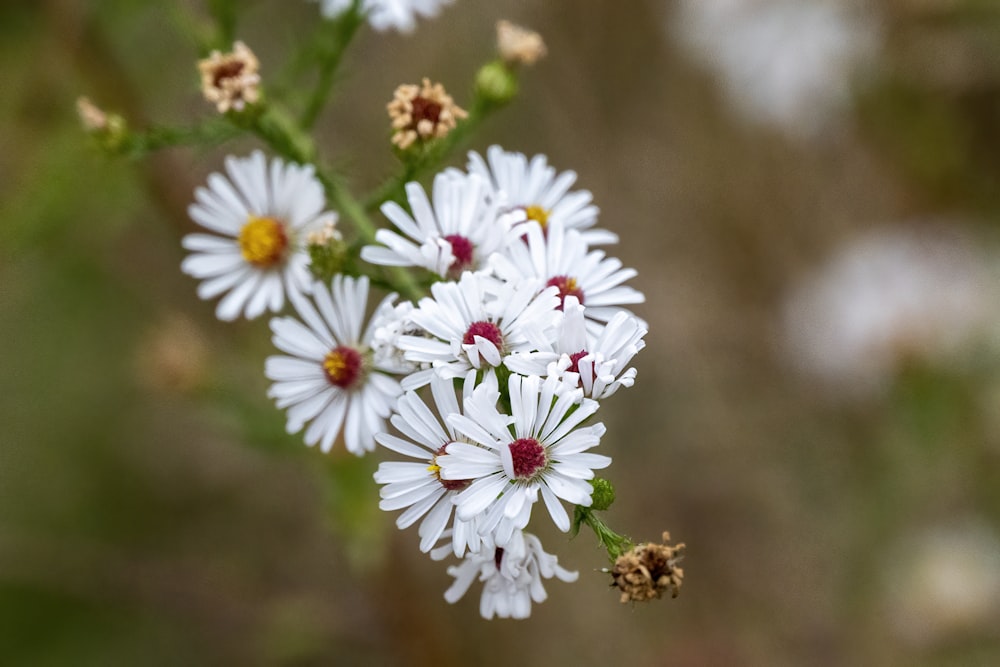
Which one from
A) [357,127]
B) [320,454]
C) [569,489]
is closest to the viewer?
[569,489]

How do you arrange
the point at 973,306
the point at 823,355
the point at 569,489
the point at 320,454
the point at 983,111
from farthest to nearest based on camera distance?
the point at 983,111
the point at 823,355
the point at 973,306
the point at 320,454
the point at 569,489

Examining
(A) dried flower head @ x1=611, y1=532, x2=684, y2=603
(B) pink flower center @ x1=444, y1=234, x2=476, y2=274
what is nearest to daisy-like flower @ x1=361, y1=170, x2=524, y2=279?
(B) pink flower center @ x1=444, y1=234, x2=476, y2=274

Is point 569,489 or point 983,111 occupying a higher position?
point 983,111

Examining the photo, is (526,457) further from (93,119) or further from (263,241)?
(93,119)

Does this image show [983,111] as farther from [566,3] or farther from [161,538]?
[161,538]

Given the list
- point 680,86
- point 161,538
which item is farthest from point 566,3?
point 161,538

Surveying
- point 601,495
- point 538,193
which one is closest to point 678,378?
point 538,193

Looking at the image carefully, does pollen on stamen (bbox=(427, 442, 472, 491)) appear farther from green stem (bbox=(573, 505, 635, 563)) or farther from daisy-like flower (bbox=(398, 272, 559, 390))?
green stem (bbox=(573, 505, 635, 563))

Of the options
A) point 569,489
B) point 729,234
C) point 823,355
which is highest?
point 729,234
